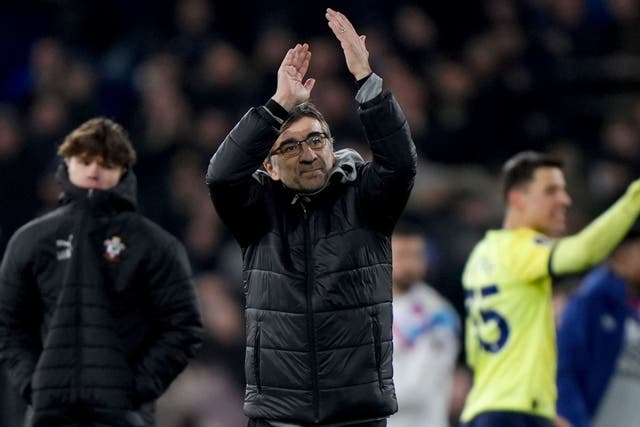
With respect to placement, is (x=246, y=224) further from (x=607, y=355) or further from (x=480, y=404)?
(x=607, y=355)

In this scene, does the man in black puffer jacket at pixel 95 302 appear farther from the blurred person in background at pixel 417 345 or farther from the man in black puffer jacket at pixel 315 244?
the blurred person in background at pixel 417 345

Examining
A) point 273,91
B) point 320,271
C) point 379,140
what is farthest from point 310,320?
point 273,91

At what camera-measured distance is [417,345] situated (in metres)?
8.72

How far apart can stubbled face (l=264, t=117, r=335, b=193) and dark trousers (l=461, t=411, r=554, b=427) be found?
2211 millimetres

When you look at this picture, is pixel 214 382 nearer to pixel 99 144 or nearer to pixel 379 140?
pixel 99 144

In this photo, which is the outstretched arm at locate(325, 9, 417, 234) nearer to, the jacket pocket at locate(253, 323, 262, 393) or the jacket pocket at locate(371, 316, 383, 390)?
the jacket pocket at locate(371, 316, 383, 390)

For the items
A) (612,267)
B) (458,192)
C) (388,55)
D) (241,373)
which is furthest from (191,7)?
(612,267)

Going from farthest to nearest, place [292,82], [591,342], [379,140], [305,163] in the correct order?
[591,342] → [305,163] → [292,82] → [379,140]

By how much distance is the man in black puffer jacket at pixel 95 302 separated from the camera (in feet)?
21.6

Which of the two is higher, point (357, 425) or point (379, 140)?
point (379, 140)

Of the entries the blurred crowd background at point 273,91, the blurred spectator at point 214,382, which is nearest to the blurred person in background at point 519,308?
the blurred spectator at point 214,382

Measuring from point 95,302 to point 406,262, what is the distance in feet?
8.76

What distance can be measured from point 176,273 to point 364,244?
1.33m

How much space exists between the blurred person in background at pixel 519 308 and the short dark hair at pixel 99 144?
1950 mm
